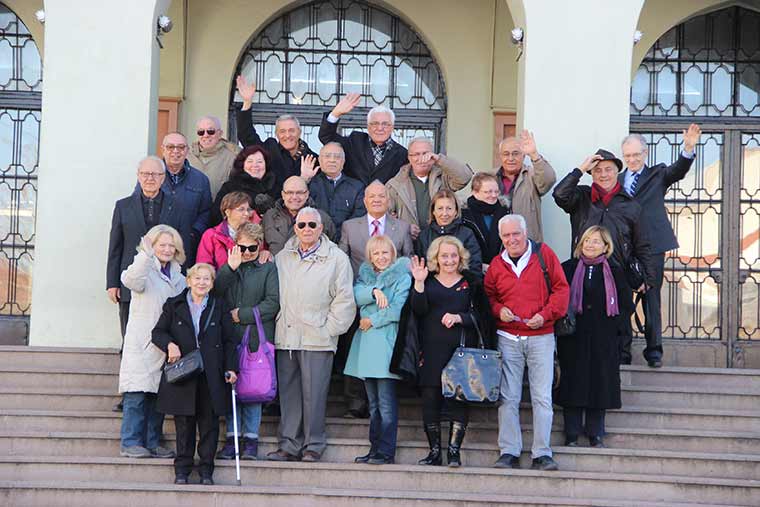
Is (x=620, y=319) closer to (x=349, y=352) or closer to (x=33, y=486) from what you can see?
(x=349, y=352)

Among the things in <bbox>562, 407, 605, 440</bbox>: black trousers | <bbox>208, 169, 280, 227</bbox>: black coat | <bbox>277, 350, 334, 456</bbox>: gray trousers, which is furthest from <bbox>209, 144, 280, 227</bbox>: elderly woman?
<bbox>562, 407, 605, 440</bbox>: black trousers

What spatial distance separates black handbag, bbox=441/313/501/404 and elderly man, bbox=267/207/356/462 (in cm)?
85

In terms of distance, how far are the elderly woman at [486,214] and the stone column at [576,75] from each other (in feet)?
4.20

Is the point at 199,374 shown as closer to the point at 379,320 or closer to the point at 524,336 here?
the point at 379,320

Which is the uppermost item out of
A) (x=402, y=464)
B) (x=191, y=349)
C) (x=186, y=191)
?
(x=186, y=191)

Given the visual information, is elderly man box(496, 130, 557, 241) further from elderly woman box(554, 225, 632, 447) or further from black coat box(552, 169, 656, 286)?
elderly woman box(554, 225, 632, 447)

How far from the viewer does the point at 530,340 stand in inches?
337

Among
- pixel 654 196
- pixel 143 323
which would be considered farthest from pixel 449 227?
pixel 143 323

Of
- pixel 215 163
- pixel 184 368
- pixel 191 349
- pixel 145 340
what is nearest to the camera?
pixel 184 368

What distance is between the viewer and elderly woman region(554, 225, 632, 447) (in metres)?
8.66

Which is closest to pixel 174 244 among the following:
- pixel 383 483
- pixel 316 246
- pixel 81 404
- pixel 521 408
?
pixel 316 246

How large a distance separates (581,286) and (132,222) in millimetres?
3426

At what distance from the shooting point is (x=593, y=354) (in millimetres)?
8742

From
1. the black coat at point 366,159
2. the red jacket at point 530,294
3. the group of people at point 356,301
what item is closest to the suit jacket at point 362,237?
the group of people at point 356,301
